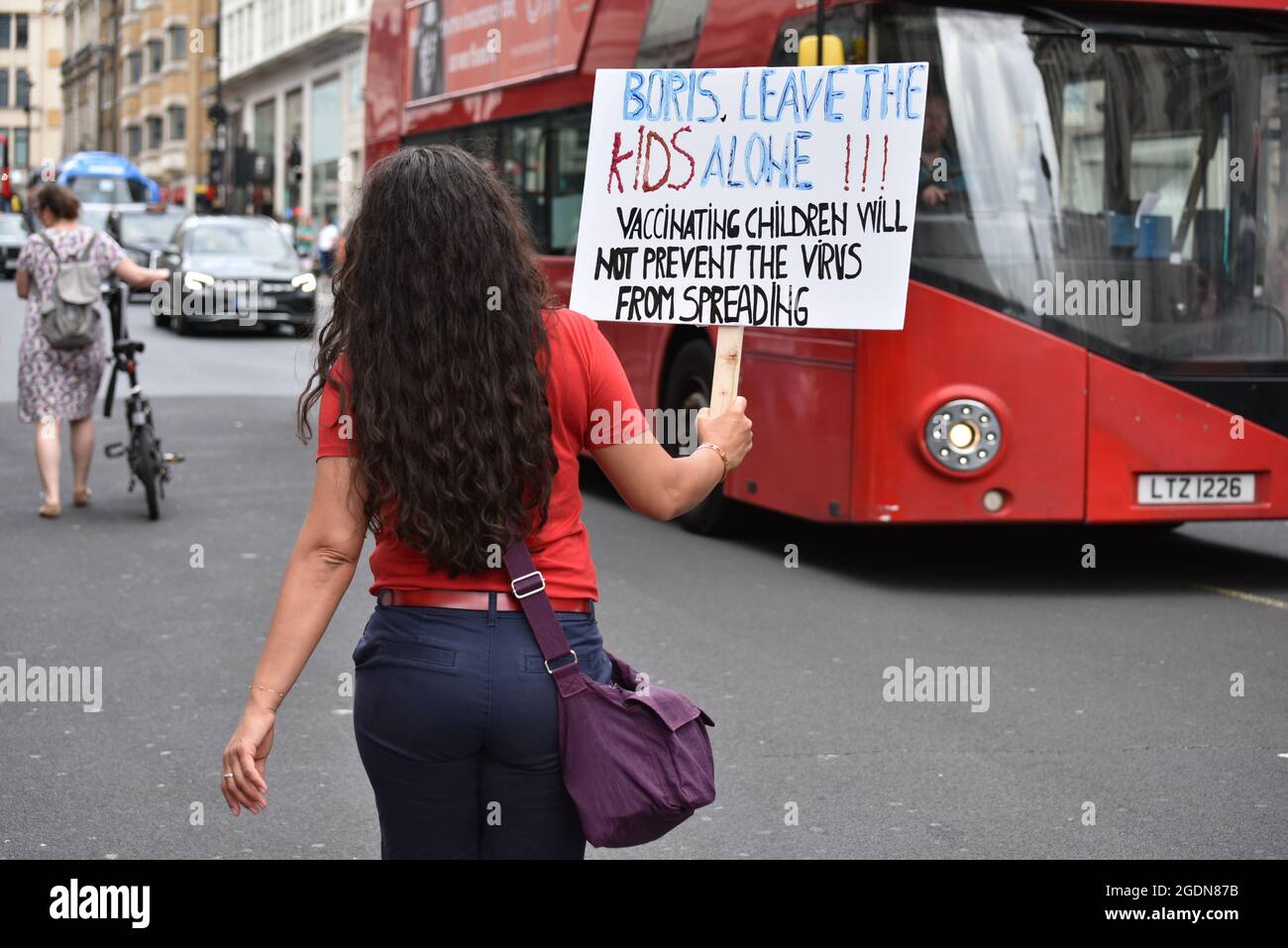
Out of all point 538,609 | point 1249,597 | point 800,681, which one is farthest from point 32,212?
point 538,609

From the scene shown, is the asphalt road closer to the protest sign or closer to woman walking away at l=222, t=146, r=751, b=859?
the protest sign

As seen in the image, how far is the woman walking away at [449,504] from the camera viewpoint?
2.93 meters

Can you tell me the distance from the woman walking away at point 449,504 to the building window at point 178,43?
88564 mm

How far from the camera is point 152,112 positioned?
94.0m

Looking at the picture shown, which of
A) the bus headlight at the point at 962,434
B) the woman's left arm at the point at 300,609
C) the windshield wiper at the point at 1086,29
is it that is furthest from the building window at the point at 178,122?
the woman's left arm at the point at 300,609

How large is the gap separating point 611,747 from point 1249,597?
7.11 meters

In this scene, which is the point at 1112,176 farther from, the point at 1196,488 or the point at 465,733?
the point at 465,733

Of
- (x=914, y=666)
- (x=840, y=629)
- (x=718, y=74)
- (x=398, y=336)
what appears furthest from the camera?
(x=840, y=629)

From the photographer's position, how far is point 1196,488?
374 inches

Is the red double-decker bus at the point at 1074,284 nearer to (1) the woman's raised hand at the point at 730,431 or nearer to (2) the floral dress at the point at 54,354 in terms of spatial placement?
(2) the floral dress at the point at 54,354

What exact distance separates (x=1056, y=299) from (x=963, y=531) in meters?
3.07

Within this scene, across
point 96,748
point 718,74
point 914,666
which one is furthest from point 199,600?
point 718,74
